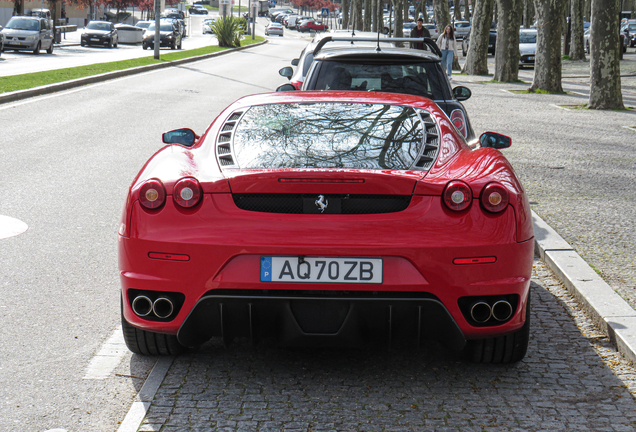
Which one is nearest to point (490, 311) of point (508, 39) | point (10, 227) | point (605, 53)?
point (10, 227)

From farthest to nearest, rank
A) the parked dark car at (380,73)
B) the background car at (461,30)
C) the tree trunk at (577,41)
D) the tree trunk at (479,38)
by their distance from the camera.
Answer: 1. the background car at (461,30)
2. the tree trunk at (577,41)
3. the tree trunk at (479,38)
4. the parked dark car at (380,73)

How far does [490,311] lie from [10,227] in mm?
4467

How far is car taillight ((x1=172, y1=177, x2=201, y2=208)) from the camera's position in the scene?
11.7ft

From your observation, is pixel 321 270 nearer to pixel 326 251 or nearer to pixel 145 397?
pixel 326 251

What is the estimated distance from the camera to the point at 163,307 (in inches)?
143

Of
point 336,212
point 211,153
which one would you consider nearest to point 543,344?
point 336,212

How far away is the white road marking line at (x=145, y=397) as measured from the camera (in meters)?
3.29

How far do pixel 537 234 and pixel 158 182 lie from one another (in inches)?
144

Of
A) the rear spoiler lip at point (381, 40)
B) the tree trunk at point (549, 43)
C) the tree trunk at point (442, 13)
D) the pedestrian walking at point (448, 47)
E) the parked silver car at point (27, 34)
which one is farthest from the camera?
the parked silver car at point (27, 34)

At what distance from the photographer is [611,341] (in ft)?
14.3

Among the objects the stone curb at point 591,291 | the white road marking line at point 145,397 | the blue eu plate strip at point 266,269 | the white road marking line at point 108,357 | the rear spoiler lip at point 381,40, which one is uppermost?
the rear spoiler lip at point 381,40

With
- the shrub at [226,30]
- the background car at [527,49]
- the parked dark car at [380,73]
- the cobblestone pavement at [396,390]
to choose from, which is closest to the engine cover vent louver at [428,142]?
the cobblestone pavement at [396,390]

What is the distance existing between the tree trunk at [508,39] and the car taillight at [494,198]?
22988 mm

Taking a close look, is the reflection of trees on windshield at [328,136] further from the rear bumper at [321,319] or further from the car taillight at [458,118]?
the car taillight at [458,118]
